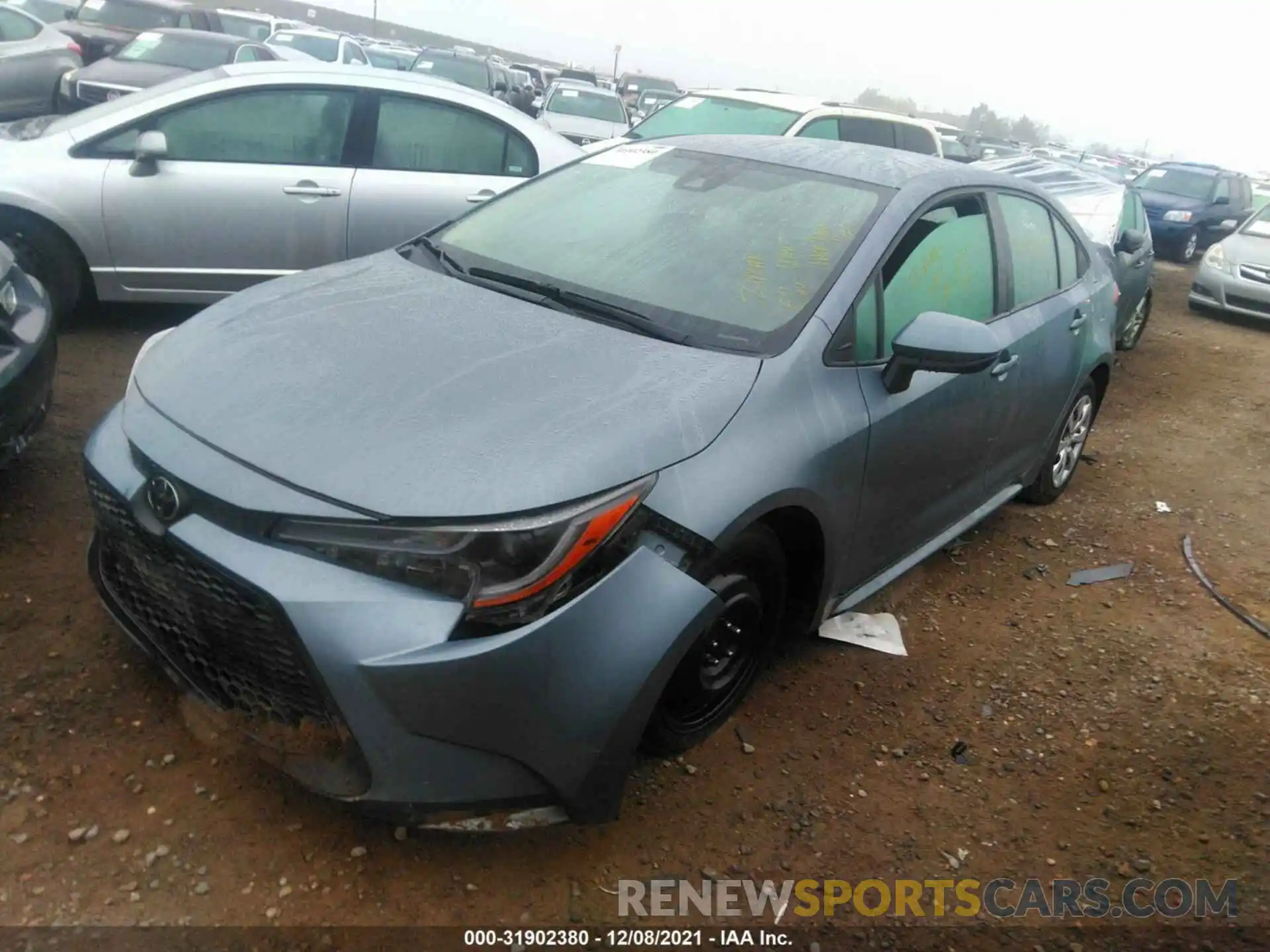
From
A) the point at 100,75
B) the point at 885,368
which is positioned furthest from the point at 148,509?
the point at 100,75

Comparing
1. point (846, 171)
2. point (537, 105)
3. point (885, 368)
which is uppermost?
point (846, 171)

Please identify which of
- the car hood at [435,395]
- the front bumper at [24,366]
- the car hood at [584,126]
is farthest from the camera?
the car hood at [584,126]

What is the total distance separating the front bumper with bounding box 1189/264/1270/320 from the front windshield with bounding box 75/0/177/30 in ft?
47.5

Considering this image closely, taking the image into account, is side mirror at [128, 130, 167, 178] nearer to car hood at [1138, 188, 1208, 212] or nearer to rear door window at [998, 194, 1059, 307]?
rear door window at [998, 194, 1059, 307]

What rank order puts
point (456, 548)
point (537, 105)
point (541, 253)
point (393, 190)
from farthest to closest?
point (537, 105)
point (393, 190)
point (541, 253)
point (456, 548)

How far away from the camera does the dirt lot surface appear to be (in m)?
2.30

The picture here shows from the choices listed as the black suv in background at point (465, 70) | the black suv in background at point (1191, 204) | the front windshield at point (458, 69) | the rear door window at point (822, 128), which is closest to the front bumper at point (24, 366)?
the rear door window at point (822, 128)

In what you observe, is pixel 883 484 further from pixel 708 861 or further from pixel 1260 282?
pixel 1260 282

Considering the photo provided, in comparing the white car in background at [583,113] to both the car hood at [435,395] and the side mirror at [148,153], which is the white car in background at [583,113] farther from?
the car hood at [435,395]

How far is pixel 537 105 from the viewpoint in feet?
55.6

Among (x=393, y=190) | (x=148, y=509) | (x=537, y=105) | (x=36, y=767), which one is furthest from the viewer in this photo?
(x=537, y=105)

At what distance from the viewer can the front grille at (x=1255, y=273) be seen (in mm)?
10781

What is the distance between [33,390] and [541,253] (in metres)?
1.82

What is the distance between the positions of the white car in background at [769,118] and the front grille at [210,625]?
7.33 meters
